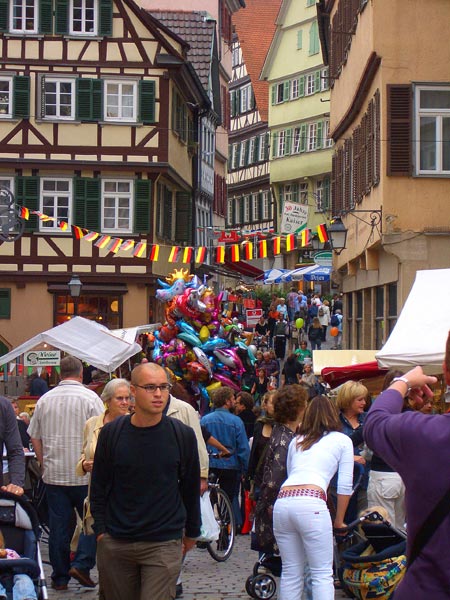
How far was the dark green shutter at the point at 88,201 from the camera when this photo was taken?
3853 centimetres

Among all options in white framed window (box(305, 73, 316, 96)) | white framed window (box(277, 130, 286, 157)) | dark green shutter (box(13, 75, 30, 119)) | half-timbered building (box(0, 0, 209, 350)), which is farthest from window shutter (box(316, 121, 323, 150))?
dark green shutter (box(13, 75, 30, 119))

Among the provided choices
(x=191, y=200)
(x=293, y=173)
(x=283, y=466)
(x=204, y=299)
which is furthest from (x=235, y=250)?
(x=293, y=173)

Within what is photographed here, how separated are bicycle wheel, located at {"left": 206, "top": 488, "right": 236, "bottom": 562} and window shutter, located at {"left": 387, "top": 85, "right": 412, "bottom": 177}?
27.5 ft

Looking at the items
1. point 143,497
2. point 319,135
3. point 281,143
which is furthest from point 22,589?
point 281,143

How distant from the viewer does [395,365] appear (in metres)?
11.7

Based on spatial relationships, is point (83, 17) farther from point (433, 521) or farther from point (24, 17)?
point (433, 521)

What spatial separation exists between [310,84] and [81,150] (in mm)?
32433

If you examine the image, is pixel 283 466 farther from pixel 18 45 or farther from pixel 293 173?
pixel 293 173

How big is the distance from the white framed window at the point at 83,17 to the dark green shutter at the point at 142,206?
4640mm

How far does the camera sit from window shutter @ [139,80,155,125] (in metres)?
38.8

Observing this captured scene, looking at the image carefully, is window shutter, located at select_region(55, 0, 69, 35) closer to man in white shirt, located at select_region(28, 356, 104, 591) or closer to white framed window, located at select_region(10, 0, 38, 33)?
white framed window, located at select_region(10, 0, 38, 33)

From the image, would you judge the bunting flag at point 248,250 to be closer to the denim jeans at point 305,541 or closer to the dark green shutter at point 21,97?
the dark green shutter at point 21,97

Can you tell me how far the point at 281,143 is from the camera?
72.7m

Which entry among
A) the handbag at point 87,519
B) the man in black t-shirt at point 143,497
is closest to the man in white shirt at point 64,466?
the handbag at point 87,519
